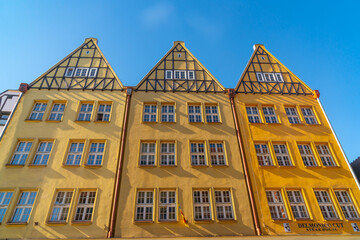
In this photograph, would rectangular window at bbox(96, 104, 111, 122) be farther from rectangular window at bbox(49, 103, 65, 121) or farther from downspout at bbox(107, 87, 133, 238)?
rectangular window at bbox(49, 103, 65, 121)

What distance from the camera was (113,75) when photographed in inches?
767

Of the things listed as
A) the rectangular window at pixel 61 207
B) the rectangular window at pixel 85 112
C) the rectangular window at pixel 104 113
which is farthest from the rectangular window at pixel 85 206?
the rectangular window at pixel 85 112

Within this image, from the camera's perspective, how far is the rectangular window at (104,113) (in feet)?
55.4

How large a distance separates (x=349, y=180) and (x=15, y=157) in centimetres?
2364

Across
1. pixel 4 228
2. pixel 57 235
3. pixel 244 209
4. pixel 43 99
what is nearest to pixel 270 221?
pixel 244 209

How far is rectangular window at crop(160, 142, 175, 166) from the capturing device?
1489cm

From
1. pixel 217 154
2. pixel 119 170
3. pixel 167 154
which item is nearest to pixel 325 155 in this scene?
pixel 217 154

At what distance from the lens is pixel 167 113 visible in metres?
17.5

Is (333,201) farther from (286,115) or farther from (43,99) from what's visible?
(43,99)

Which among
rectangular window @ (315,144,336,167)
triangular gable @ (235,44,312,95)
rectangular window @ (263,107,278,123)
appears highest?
triangular gable @ (235,44,312,95)

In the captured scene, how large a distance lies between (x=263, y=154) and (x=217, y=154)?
11.7 feet

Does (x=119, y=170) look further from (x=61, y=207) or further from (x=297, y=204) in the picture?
(x=297, y=204)

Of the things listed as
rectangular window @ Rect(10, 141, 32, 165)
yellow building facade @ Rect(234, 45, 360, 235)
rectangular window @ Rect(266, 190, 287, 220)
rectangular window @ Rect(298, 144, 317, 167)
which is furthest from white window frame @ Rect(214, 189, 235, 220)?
rectangular window @ Rect(10, 141, 32, 165)

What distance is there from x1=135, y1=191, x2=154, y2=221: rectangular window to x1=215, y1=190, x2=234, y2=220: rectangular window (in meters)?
4.27
